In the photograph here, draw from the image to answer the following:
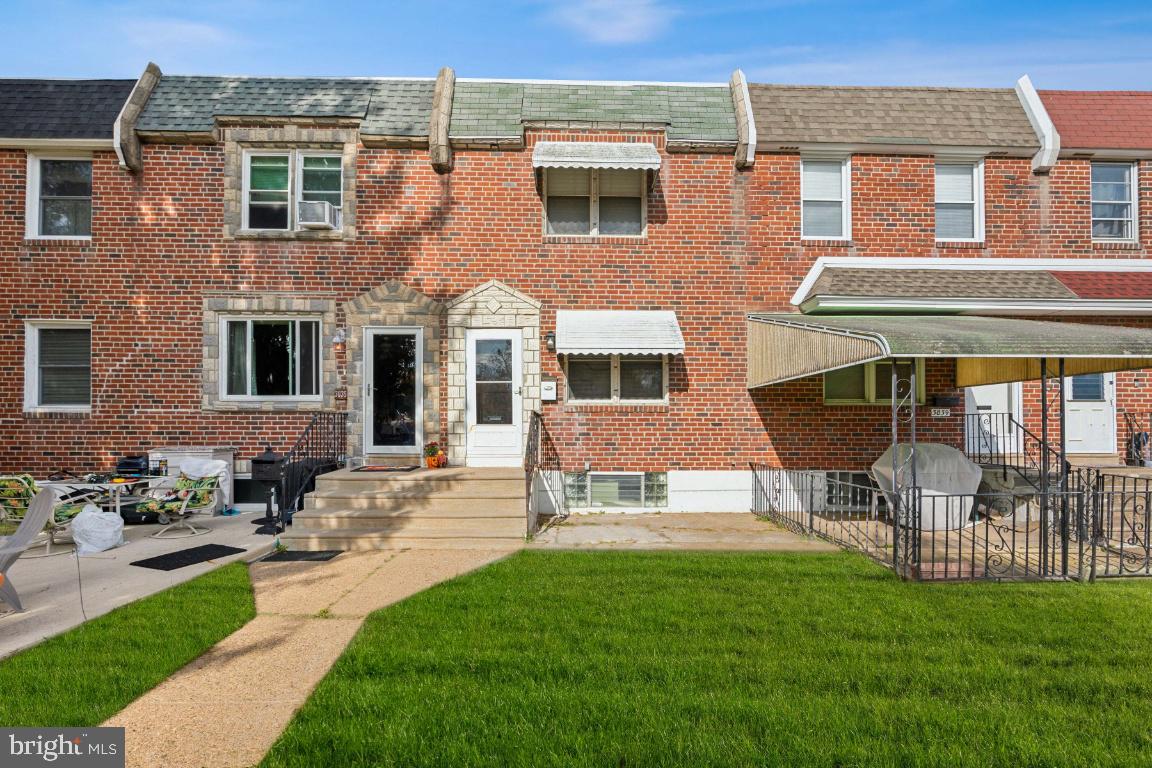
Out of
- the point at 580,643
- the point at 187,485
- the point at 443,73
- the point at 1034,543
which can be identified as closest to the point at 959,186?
the point at 1034,543

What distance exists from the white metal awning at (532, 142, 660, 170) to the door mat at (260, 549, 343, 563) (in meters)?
6.53

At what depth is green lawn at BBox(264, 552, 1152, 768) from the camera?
11.5 ft

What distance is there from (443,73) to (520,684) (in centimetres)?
1058

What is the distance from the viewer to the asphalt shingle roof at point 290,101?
10734 millimetres

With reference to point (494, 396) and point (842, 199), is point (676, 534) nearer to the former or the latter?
point (494, 396)

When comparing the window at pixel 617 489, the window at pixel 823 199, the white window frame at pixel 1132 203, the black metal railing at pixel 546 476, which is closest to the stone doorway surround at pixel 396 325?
the black metal railing at pixel 546 476

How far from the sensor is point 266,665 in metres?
4.72

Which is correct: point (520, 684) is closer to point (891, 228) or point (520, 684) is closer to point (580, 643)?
point (580, 643)

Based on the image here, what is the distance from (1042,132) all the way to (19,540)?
604 inches

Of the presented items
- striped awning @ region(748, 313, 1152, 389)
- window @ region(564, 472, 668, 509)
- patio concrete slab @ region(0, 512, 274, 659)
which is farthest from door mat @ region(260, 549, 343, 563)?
striped awning @ region(748, 313, 1152, 389)

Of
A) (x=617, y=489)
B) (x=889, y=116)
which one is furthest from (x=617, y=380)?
(x=889, y=116)

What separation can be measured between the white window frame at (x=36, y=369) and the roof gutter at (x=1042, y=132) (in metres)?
16.4

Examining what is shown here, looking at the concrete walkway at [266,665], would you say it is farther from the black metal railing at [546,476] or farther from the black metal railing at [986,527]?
the black metal railing at [986,527]

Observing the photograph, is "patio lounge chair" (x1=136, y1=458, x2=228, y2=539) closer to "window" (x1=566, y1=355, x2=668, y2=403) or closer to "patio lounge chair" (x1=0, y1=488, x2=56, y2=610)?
"patio lounge chair" (x1=0, y1=488, x2=56, y2=610)
